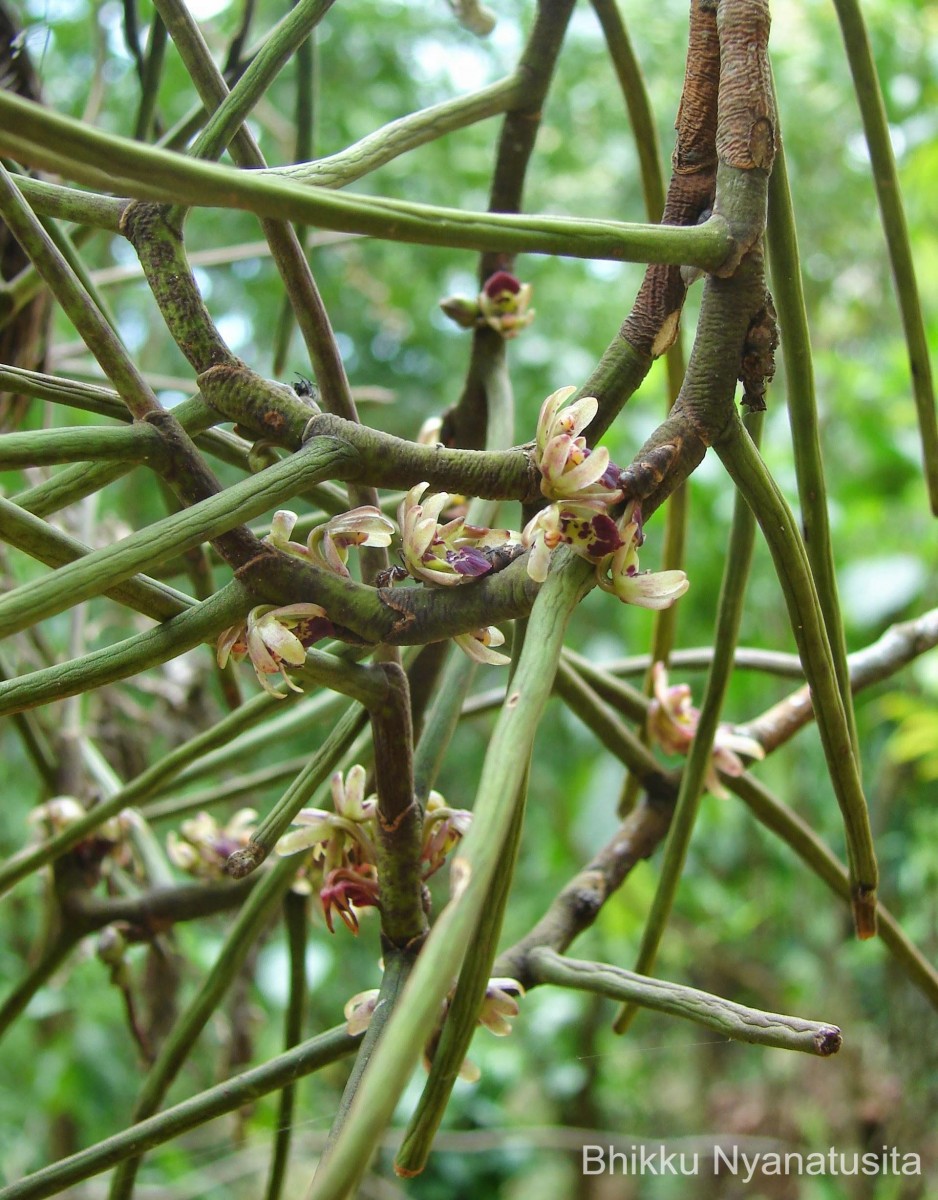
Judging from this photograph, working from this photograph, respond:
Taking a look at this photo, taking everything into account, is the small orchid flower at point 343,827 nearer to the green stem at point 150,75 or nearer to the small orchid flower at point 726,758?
the small orchid flower at point 726,758

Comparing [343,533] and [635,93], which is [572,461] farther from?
[635,93]

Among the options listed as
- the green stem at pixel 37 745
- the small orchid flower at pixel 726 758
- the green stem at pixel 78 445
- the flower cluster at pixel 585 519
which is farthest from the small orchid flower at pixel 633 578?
the green stem at pixel 37 745

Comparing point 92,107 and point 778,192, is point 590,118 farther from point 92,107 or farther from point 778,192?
point 778,192

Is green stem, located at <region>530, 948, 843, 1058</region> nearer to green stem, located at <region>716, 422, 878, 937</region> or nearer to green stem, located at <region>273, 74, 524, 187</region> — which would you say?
green stem, located at <region>716, 422, 878, 937</region>

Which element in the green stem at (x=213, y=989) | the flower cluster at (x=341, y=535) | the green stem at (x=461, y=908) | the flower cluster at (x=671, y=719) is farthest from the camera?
the flower cluster at (x=671, y=719)

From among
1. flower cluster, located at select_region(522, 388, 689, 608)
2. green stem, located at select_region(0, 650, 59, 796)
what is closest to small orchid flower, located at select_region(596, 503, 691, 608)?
flower cluster, located at select_region(522, 388, 689, 608)

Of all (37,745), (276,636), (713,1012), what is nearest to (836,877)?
(713,1012)
